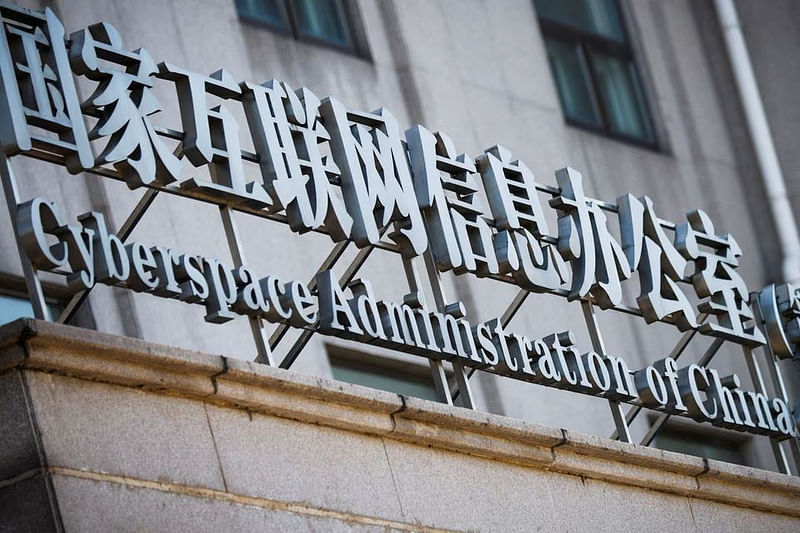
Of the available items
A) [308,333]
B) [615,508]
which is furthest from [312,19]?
[308,333]

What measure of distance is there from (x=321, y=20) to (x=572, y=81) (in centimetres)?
469

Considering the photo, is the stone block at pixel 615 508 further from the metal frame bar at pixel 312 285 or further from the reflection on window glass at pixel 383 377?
the reflection on window glass at pixel 383 377

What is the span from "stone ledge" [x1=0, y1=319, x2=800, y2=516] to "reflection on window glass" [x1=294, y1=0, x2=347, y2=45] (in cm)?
675

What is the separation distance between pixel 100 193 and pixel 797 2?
1283 centimetres

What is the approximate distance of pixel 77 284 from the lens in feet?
31.0

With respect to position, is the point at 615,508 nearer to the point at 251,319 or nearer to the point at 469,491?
the point at 469,491

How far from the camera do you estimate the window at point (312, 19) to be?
17391 millimetres

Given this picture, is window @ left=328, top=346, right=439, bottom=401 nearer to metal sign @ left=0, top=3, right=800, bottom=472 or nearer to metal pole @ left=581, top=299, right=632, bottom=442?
metal sign @ left=0, top=3, right=800, bottom=472

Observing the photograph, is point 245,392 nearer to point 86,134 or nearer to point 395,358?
point 86,134

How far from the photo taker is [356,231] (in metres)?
11.8

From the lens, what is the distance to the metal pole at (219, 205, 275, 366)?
34.9 ft

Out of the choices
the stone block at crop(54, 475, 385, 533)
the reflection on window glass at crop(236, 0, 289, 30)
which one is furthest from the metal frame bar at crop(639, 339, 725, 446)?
the reflection on window glass at crop(236, 0, 289, 30)

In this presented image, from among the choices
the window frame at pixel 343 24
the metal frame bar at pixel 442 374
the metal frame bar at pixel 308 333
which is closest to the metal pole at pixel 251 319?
the metal frame bar at pixel 308 333

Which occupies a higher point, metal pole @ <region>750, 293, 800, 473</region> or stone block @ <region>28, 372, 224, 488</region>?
metal pole @ <region>750, 293, 800, 473</region>
